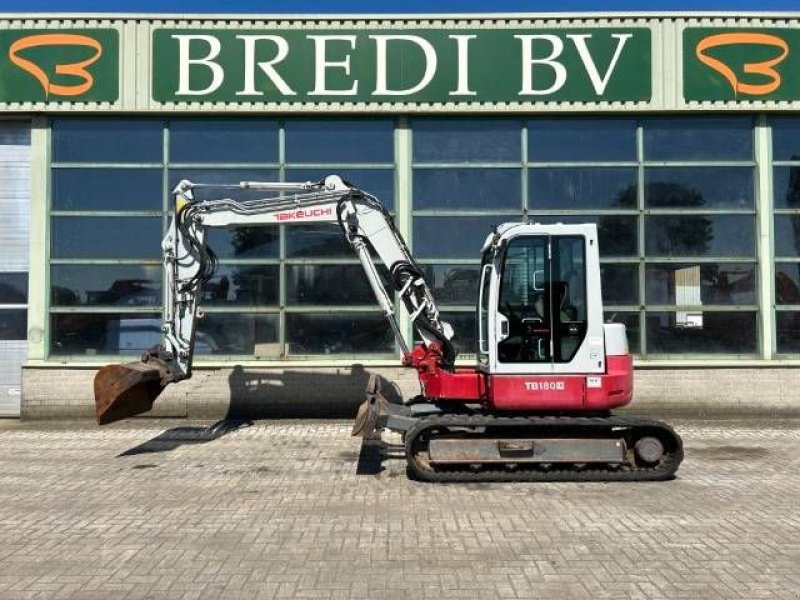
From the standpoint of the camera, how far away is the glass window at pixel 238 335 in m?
12.2

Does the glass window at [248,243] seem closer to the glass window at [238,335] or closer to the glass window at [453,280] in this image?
the glass window at [238,335]

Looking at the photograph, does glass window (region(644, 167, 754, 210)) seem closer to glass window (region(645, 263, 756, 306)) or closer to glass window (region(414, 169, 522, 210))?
glass window (region(645, 263, 756, 306))

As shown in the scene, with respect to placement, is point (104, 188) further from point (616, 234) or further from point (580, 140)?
point (616, 234)

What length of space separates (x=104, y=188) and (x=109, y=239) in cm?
87

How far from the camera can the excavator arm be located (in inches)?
355

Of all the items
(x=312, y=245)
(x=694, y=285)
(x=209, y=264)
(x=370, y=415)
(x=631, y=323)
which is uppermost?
(x=312, y=245)

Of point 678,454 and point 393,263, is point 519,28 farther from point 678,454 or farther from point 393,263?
point 678,454

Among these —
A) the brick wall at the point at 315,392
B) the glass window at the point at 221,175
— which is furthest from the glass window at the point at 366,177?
the brick wall at the point at 315,392

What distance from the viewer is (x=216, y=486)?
25.5 feet

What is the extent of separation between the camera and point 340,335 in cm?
1220

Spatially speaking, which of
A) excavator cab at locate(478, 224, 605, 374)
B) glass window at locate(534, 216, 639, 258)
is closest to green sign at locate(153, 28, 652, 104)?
glass window at locate(534, 216, 639, 258)

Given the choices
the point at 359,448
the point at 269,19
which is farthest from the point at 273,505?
the point at 269,19

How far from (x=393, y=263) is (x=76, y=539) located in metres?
4.78

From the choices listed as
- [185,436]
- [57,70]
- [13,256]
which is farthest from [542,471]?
[57,70]
